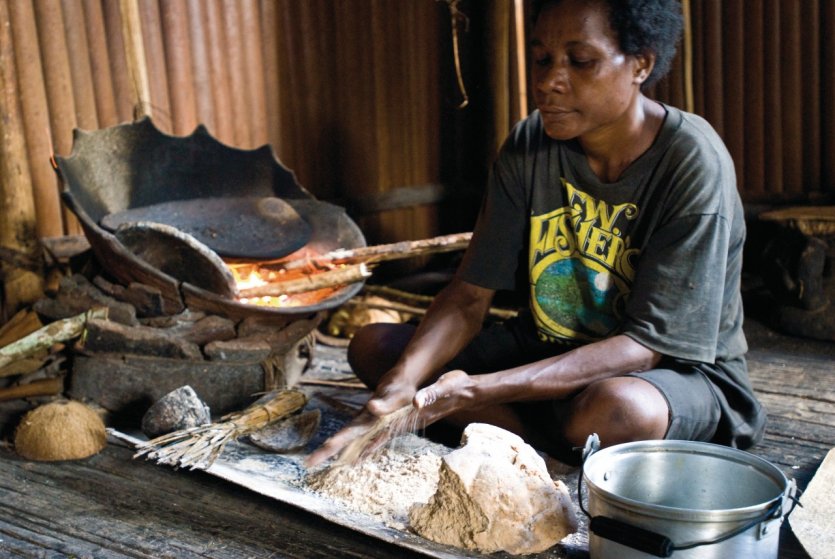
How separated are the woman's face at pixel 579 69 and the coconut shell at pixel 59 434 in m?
1.80

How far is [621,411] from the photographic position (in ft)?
7.79

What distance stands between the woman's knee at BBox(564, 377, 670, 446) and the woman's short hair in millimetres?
943

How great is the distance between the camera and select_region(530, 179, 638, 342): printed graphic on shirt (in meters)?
2.67

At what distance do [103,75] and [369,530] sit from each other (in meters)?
2.82

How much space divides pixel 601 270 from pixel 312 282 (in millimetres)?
1410

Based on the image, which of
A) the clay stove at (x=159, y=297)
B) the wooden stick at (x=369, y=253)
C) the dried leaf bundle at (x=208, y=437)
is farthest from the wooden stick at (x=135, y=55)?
the dried leaf bundle at (x=208, y=437)

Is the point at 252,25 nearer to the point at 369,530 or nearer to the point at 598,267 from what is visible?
the point at 598,267

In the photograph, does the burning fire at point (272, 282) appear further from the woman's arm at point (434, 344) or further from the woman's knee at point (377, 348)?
the woman's arm at point (434, 344)

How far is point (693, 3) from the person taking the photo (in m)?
5.10

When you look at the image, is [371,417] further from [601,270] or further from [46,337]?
[46,337]

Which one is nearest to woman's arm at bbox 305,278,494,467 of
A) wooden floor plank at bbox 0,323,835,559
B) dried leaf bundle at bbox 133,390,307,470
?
wooden floor plank at bbox 0,323,835,559

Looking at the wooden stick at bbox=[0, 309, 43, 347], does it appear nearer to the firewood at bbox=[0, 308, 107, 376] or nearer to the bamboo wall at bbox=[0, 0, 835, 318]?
the firewood at bbox=[0, 308, 107, 376]

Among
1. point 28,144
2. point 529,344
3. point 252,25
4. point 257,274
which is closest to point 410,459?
point 529,344

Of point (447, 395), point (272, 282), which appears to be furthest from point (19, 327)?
point (447, 395)
